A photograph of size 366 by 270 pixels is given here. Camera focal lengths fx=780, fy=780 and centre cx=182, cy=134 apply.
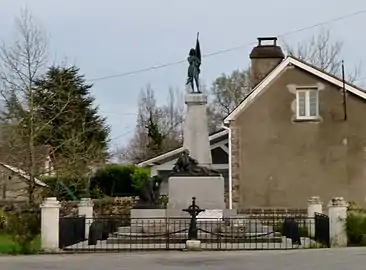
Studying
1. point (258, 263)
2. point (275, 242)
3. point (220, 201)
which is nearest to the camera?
point (258, 263)

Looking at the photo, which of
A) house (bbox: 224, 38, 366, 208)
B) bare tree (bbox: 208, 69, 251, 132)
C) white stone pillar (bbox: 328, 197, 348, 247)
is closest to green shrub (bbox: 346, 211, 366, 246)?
white stone pillar (bbox: 328, 197, 348, 247)

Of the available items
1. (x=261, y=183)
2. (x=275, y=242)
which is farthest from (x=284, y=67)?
(x=275, y=242)

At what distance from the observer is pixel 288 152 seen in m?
36.0

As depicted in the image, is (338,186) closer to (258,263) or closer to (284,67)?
(284,67)

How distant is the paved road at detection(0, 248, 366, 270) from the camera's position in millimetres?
16469

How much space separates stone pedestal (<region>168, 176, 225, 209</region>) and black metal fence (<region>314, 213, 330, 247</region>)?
366 cm

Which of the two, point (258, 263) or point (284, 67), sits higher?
point (284, 67)

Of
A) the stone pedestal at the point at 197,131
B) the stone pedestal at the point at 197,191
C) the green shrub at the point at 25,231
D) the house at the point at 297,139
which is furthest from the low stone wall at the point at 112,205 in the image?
the green shrub at the point at 25,231

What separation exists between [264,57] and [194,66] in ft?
42.4

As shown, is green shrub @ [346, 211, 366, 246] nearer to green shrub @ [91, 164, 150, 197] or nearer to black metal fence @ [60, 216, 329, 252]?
black metal fence @ [60, 216, 329, 252]

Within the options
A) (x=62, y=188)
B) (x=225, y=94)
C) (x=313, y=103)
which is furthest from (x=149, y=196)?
(x=225, y=94)

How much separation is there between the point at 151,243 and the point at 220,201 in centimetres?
433

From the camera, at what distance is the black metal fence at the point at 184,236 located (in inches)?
856

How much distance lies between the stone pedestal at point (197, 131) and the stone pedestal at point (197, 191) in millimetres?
1447
